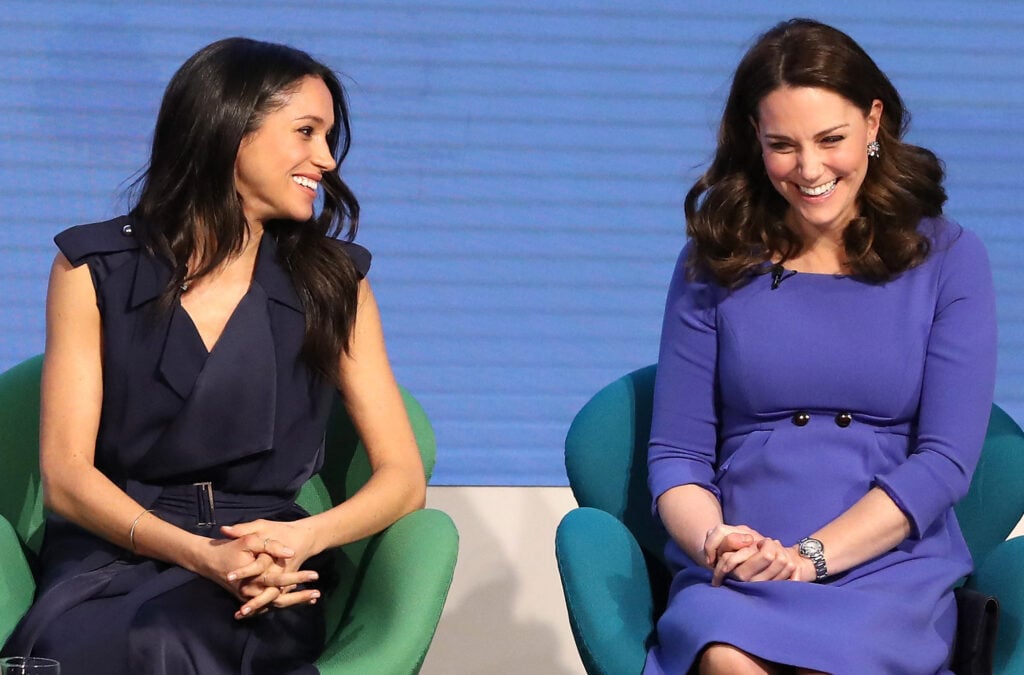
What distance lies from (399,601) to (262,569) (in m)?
0.23

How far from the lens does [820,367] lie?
279 centimetres

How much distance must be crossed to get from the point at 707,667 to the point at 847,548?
315mm

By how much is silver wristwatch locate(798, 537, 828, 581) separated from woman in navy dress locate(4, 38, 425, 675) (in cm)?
69

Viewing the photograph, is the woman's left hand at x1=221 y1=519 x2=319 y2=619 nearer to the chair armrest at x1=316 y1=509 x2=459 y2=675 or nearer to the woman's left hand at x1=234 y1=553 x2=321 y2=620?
the woman's left hand at x1=234 y1=553 x2=321 y2=620

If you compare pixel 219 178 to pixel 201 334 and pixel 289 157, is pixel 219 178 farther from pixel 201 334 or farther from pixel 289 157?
pixel 201 334

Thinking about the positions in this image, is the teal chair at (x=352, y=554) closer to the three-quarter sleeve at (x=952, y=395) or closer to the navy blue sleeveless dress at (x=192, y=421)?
the navy blue sleeveless dress at (x=192, y=421)

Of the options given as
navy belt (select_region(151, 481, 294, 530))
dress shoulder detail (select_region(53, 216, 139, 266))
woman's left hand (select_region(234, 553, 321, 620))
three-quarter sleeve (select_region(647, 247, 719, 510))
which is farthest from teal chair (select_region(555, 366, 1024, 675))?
dress shoulder detail (select_region(53, 216, 139, 266))

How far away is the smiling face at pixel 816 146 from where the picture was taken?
9.01 feet

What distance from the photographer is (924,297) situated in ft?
9.14

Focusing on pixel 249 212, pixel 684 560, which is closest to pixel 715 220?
pixel 684 560

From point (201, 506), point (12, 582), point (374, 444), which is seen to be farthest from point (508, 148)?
point (12, 582)

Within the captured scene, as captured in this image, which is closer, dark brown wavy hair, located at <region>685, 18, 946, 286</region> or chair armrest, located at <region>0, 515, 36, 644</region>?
chair armrest, located at <region>0, 515, 36, 644</region>

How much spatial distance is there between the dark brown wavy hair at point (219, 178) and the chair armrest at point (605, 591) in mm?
525

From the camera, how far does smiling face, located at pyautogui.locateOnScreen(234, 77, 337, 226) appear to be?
2861 mm
